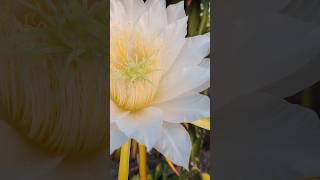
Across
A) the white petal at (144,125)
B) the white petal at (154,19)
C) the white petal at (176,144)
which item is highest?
the white petal at (154,19)

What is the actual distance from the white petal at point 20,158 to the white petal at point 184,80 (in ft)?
0.73

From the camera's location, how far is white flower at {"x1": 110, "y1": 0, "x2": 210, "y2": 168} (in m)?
0.72

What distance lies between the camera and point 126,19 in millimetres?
723

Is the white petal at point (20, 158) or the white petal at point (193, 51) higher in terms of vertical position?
the white petal at point (193, 51)

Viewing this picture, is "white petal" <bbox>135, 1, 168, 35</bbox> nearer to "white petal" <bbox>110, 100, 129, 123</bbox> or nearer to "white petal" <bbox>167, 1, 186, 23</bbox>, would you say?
"white petal" <bbox>167, 1, 186, 23</bbox>

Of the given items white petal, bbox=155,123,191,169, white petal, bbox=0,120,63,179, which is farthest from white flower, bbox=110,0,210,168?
white petal, bbox=0,120,63,179

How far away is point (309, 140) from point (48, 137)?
0.47 meters

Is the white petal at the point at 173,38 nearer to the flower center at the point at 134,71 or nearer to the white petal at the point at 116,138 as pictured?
the flower center at the point at 134,71

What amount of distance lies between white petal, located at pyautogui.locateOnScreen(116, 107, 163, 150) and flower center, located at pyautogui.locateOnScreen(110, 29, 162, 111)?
17mm

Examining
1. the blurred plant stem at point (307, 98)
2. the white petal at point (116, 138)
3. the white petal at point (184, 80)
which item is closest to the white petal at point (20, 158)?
the white petal at point (116, 138)

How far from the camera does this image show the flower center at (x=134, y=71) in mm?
722

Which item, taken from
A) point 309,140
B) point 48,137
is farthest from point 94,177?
point 309,140

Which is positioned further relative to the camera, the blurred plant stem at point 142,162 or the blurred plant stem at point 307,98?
the blurred plant stem at point 307,98

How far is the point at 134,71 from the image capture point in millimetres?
732
